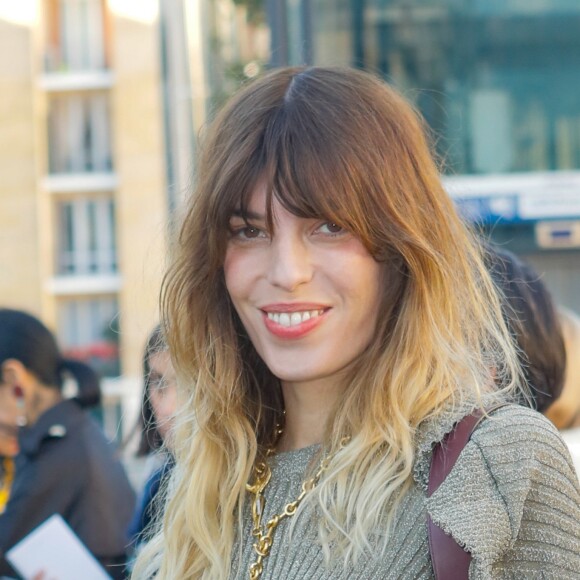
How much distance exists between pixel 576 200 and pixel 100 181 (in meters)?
26.2

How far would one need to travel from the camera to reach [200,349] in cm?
225

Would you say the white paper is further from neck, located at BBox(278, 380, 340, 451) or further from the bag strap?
the bag strap

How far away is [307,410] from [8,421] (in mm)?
2130

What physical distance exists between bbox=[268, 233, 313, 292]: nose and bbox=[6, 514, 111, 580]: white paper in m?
1.42

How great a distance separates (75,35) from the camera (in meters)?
33.6

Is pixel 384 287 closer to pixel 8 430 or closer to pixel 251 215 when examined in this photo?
pixel 251 215

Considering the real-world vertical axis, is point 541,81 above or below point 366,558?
above

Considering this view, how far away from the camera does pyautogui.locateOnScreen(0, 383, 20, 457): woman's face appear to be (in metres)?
3.91

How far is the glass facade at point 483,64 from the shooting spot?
6926 millimetres

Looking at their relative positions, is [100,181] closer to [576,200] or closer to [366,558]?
[576,200]

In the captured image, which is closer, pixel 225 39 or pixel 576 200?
pixel 576 200

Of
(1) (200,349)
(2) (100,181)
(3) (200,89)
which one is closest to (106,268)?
(2) (100,181)

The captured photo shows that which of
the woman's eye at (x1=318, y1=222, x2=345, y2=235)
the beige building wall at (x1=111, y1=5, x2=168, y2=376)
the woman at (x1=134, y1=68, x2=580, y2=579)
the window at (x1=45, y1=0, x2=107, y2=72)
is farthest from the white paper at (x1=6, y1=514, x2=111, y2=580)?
the window at (x1=45, y1=0, x2=107, y2=72)

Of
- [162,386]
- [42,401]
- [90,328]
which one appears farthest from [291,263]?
[90,328]
